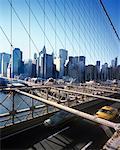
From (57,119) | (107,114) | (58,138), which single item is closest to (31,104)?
(57,119)

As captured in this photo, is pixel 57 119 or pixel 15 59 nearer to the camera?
pixel 57 119

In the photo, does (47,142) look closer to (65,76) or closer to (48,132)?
(48,132)

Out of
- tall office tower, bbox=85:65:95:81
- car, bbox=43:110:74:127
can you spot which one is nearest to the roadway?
car, bbox=43:110:74:127

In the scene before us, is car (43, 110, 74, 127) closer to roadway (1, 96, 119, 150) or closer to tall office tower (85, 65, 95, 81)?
roadway (1, 96, 119, 150)

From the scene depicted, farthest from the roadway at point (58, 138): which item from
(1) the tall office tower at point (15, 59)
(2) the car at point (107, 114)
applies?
(1) the tall office tower at point (15, 59)

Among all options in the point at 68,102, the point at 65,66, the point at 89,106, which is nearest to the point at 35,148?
the point at 68,102

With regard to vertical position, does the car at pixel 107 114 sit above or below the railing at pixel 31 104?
below

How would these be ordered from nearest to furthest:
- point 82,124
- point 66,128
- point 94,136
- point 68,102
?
1. point 94,136
2. point 66,128
3. point 82,124
4. point 68,102

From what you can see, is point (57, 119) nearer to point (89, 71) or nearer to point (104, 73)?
point (89, 71)

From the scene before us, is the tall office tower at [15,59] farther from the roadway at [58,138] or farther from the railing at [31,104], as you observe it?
the roadway at [58,138]
